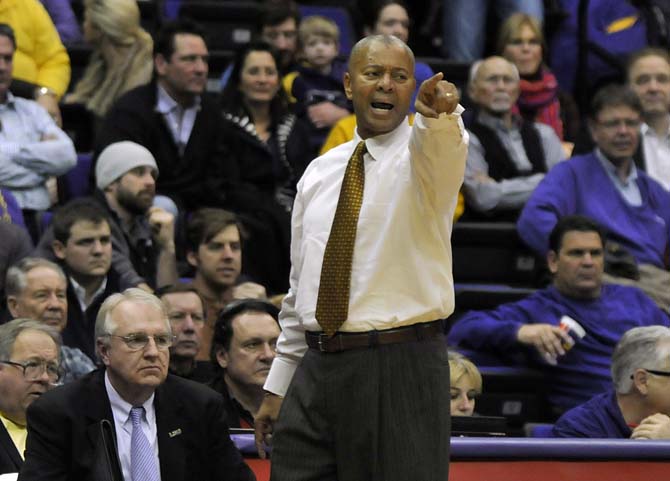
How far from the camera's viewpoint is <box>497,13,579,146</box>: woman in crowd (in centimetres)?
862

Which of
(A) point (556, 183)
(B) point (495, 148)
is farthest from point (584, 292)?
(B) point (495, 148)

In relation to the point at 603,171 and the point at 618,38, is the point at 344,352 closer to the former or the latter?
the point at 603,171

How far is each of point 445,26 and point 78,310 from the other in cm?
375

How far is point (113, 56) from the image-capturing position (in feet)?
26.8

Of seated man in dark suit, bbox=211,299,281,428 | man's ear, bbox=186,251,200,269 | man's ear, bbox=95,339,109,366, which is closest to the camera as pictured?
man's ear, bbox=95,339,109,366

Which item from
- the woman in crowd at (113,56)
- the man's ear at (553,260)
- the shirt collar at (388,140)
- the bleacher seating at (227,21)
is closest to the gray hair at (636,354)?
the man's ear at (553,260)

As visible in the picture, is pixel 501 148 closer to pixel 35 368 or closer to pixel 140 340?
pixel 35 368

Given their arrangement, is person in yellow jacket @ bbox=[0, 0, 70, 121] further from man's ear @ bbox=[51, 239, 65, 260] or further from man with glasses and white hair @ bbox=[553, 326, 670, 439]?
man with glasses and white hair @ bbox=[553, 326, 670, 439]

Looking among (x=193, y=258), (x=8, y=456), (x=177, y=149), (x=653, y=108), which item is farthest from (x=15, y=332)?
(x=653, y=108)

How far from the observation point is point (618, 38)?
9.52m

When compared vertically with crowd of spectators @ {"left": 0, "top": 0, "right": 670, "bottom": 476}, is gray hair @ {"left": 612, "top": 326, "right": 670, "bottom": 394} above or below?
below

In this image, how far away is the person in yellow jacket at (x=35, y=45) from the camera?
818cm

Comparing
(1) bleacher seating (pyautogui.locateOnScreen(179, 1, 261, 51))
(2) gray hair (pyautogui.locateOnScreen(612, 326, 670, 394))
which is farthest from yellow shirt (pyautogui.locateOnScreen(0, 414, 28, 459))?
(1) bleacher seating (pyautogui.locateOnScreen(179, 1, 261, 51))

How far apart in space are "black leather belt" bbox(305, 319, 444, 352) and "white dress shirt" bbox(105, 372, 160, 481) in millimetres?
839
